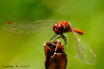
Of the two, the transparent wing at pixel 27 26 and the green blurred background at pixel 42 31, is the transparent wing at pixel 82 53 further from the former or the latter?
the green blurred background at pixel 42 31

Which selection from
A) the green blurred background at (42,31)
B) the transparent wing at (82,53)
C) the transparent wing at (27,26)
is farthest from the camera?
the green blurred background at (42,31)

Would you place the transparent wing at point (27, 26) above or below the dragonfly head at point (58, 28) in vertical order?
above

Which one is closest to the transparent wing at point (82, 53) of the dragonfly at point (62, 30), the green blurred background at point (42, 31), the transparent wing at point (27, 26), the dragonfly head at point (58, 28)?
the dragonfly at point (62, 30)

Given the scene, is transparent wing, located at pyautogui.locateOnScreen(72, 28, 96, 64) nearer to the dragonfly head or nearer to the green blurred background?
A: the dragonfly head

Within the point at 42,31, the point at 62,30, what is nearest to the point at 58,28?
the point at 62,30

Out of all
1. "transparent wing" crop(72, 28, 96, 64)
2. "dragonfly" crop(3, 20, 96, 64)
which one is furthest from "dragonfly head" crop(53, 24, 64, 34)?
"transparent wing" crop(72, 28, 96, 64)

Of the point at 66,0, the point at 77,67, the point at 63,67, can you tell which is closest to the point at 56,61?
the point at 63,67

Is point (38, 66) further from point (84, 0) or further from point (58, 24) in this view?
point (84, 0)
